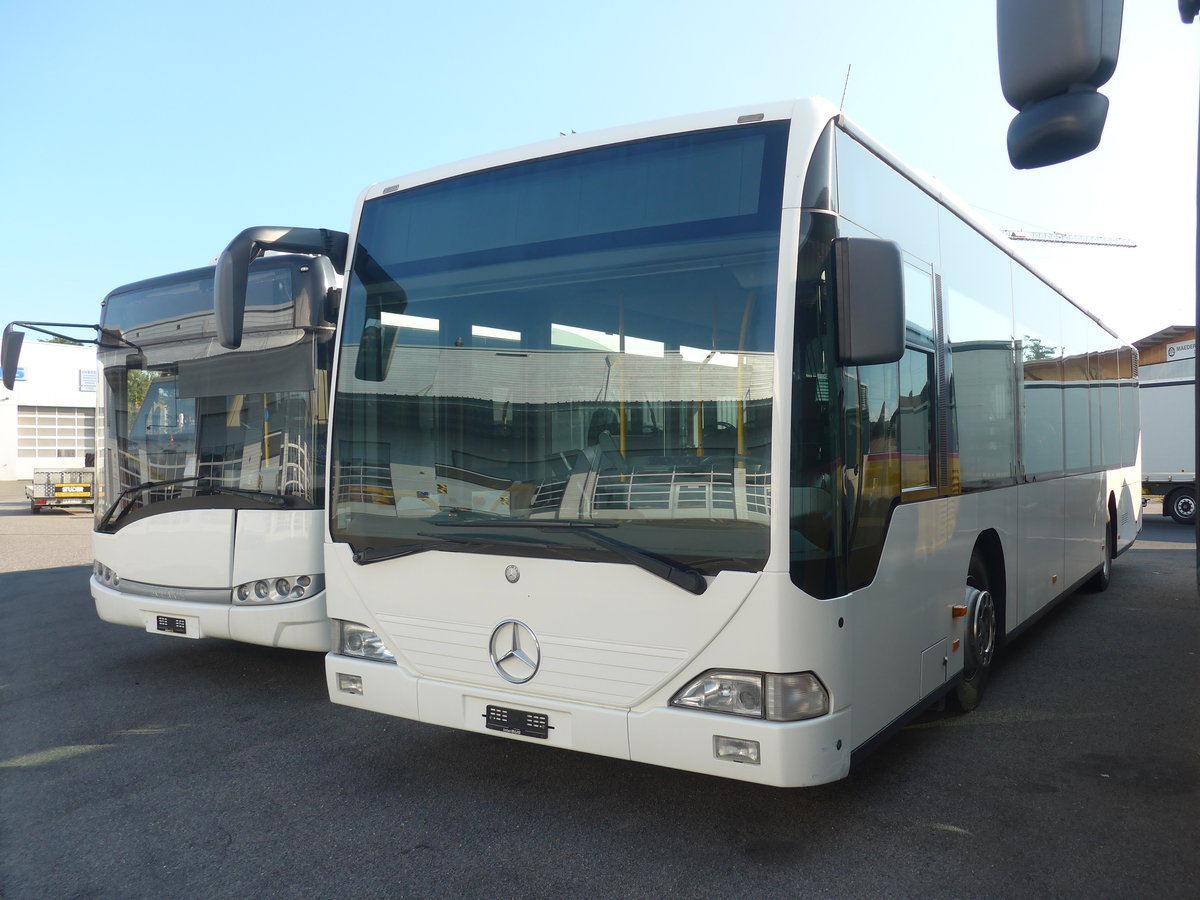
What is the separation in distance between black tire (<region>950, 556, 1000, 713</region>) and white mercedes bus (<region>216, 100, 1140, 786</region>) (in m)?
0.37

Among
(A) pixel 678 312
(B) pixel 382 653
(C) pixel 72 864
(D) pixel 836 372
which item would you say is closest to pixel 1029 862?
(D) pixel 836 372

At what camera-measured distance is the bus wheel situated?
5.19m

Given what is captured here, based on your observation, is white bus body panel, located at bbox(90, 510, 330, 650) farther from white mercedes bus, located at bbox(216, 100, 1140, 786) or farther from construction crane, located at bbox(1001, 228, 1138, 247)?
construction crane, located at bbox(1001, 228, 1138, 247)

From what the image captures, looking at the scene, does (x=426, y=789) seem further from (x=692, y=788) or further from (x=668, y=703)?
(x=668, y=703)

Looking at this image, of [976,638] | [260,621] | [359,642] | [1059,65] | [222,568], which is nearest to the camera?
[1059,65]

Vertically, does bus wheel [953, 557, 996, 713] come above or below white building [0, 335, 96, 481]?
below

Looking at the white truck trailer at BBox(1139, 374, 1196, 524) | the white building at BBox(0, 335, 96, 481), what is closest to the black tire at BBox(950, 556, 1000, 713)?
the white truck trailer at BBox(1139, 374, 1196, 524)

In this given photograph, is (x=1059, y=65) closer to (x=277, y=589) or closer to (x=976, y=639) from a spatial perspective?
(x=976, y=639)

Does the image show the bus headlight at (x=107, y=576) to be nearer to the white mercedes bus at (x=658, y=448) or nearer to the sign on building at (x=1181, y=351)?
the white mercedes bus at (x=658, y=448)

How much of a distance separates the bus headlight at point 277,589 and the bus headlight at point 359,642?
159 cm

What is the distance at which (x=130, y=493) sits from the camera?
652 cm

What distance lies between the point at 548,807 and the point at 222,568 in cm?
311

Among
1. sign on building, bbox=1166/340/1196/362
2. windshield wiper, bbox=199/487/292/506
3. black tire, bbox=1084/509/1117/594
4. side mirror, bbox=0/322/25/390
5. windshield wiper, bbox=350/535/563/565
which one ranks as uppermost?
sign on building, bbox=1166/340/1196/362

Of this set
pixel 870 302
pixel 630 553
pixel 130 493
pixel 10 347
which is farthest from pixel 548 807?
pixel 10 347
